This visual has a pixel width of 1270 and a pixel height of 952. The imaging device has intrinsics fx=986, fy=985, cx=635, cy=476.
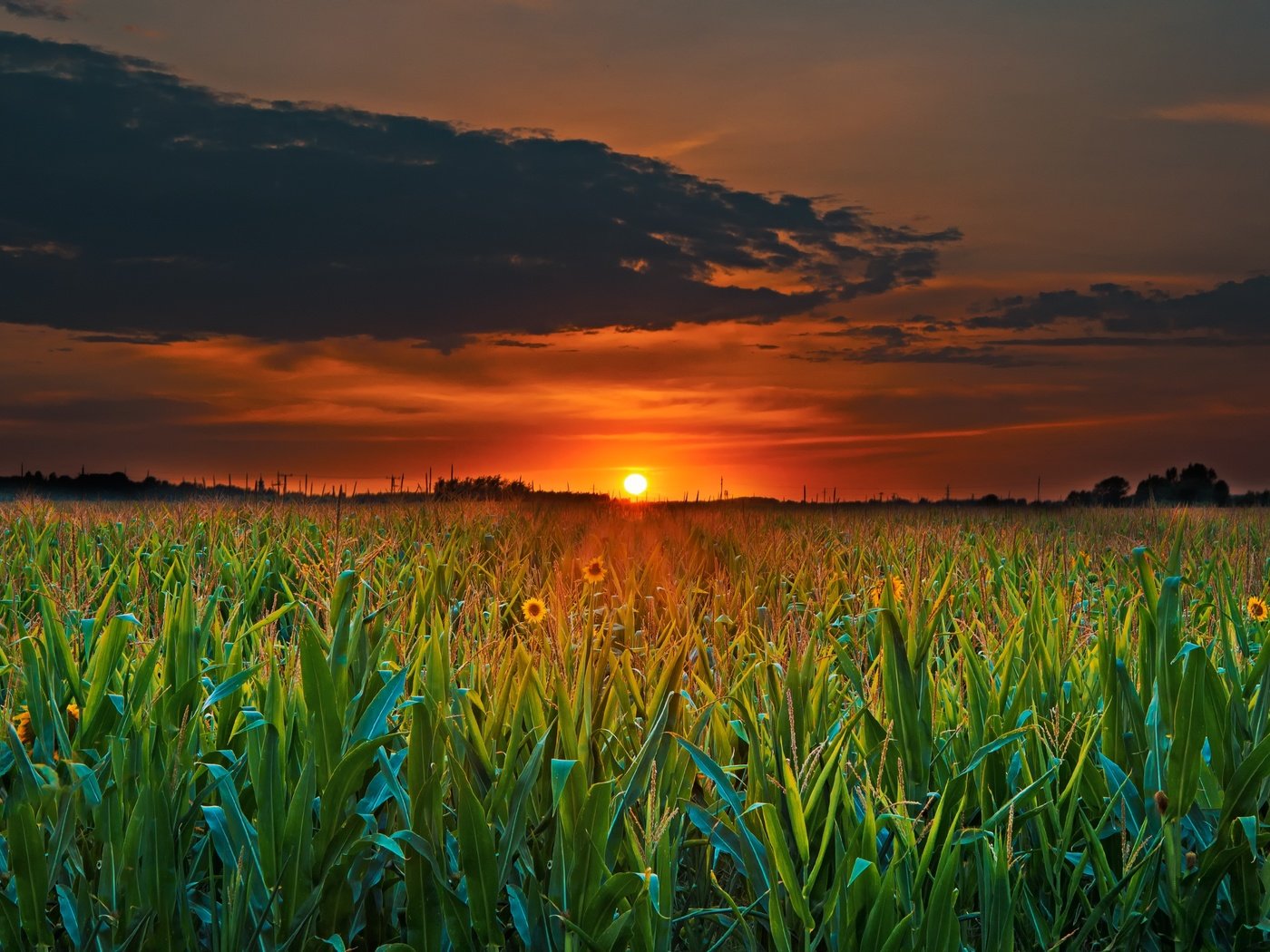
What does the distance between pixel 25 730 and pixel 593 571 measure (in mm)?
3789

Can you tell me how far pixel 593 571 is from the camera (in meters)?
6.51

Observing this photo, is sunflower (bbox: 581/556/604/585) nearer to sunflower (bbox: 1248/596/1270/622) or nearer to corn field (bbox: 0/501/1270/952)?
corn field (bbox: 0/501/1270/952)

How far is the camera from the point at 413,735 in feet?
7.55

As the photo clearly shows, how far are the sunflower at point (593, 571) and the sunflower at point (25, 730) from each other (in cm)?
332

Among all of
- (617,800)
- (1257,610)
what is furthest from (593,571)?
(617,800)

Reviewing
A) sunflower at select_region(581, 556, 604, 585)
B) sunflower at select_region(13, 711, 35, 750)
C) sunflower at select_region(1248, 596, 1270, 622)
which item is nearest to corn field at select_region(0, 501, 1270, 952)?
sunflower at select_region(13, 711, 35, 750)

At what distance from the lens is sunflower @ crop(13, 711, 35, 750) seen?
3092mm

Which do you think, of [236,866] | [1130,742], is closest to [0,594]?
[236,866]

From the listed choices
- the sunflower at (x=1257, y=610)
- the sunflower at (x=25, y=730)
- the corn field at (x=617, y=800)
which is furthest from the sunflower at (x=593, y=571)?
the sunflower at (x=1257, y=610)

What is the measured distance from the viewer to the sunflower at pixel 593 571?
20.0 ft

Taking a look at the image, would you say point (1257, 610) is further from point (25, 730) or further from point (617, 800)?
point (25, 730)

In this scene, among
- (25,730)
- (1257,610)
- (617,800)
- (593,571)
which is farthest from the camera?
(593,571)

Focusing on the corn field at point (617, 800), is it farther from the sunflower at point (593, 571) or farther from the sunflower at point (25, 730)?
the sunflower at point (593, 571)

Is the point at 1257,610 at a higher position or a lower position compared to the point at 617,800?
higher
